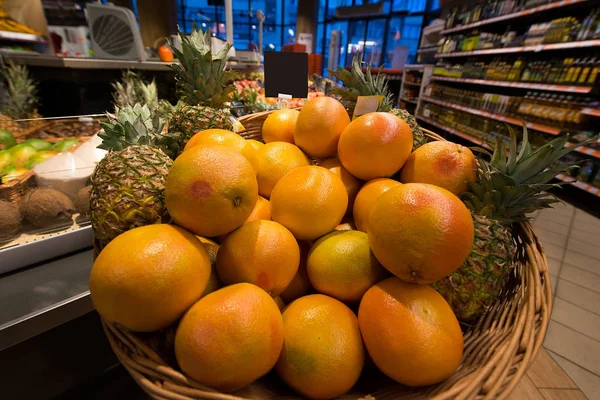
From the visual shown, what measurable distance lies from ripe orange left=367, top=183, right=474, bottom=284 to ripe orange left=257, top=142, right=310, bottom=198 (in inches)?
17.8

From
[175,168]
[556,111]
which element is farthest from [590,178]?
[175,168]

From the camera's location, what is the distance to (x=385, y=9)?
1250cm

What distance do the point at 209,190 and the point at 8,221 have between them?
34.4 inches

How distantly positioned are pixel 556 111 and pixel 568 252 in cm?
221

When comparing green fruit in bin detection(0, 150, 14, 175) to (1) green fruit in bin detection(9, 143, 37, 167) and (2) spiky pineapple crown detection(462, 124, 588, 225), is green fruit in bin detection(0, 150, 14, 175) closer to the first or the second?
(1) green fruit in bin detection(9, 143, 37, 167)

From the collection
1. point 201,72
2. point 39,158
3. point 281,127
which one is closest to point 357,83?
point 281,127

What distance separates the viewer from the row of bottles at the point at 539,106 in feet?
12.9

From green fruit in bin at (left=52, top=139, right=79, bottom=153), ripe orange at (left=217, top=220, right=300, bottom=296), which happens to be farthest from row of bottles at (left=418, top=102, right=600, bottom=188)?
green fruit in bin at (left=52, top=139, right=79, bottom=153)

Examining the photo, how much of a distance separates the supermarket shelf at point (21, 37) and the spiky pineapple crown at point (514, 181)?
5338 millimetres

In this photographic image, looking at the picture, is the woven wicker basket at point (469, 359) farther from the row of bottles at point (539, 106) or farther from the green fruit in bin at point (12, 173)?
the row of bottles at point (539, 106)

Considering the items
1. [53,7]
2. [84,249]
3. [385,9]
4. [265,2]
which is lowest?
[84,249]

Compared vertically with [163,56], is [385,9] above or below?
above

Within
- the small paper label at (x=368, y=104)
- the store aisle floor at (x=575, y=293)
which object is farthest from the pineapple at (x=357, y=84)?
the store aisle floor at (x=575, y=293)

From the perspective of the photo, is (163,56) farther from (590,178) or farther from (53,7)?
(590,178)
